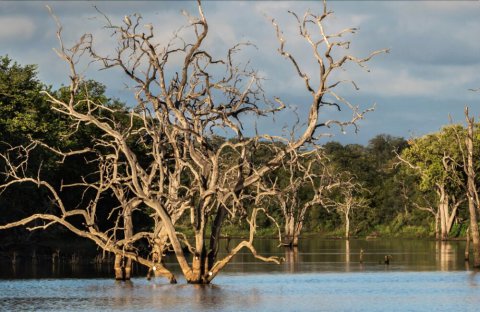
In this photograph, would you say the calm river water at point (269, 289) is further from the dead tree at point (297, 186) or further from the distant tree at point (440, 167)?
the distant tree at point (440, 167)

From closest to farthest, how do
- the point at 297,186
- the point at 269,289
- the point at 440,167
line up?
the point at 269,289 → the point at 297,186 → the point at 440,167

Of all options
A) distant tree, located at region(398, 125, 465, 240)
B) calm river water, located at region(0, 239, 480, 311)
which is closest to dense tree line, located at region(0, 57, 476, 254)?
distant tree, located at region(398, 125, 465, 240)

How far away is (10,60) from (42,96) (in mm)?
4174

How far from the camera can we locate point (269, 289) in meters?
57.4

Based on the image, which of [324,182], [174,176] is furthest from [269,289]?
[324,182]

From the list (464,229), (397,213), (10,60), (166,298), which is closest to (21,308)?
(166,298)

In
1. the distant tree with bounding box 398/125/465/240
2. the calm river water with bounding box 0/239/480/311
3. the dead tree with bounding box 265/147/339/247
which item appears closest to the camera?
the calm river water with bounding box 0/239/480/311

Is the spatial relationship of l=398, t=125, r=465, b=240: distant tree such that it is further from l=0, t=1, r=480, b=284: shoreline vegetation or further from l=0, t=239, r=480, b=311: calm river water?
l=0, t=239, r=480, b=311: calm river water

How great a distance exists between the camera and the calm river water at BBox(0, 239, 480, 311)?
4797cm

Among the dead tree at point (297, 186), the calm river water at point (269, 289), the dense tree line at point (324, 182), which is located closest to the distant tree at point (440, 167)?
the dense tree line at point (324, 182)

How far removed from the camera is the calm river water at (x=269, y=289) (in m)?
48.0

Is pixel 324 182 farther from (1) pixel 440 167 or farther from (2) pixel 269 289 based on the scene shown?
(2) pixel 269 289

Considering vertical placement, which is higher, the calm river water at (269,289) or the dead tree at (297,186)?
the dead tree at (297,186)

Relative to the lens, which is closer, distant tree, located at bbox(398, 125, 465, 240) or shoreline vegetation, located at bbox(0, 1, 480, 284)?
shoreline vegetation, located at bbox(0, 1, 480, 284)
